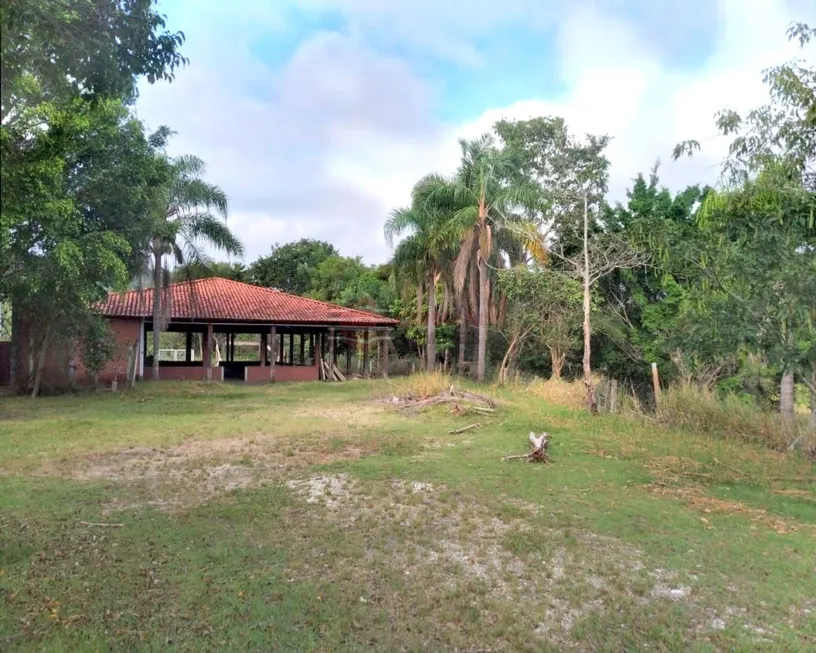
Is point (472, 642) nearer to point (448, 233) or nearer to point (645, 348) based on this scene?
point (448, 233)

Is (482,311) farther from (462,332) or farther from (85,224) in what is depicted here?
(85,224)

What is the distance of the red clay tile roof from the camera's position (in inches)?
859

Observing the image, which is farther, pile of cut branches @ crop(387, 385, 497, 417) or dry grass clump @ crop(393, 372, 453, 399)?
dry grass clump @ crop(393, 372, 453, 399)

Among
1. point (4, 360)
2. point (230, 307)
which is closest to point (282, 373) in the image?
point (230, 307)

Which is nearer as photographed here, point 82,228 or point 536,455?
point 536,455

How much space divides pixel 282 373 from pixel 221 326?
3043 mm

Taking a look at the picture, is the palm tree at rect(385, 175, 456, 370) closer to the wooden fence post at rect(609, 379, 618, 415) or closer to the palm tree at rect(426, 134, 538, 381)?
the palm tree at rect(426, 134, 538, 381)

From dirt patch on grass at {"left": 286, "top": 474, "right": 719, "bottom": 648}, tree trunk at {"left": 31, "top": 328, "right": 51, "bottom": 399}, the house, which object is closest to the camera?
dirt patch on grass at {"left": 286, "top": 474, "right": 719, "bottom": 648}

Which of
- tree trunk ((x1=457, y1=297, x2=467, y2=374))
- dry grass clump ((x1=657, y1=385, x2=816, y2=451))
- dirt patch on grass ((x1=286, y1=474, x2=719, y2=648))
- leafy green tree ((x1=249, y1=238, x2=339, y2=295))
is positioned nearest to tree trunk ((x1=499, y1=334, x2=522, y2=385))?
tree trunk ((x1=457, y1=297, x2=467, y2=374))

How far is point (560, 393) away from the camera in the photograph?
55.1 ft

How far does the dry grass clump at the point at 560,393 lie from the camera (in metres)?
15.7

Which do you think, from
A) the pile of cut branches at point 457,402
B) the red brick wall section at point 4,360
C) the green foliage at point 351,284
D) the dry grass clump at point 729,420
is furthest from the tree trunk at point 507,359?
the red brick wall section at point 4,360

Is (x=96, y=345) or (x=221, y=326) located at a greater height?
(x=221, y=326)

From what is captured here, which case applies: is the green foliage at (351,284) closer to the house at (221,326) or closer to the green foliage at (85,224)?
the house at (221,326)
